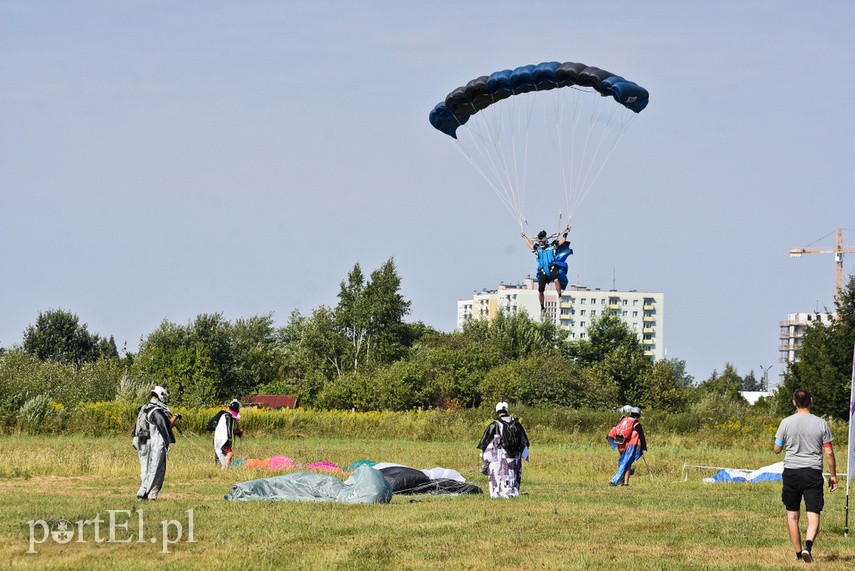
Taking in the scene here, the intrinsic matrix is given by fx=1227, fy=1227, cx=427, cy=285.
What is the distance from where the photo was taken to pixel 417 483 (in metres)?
20.0

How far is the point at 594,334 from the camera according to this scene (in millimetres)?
101062

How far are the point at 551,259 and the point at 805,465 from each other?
1682cm

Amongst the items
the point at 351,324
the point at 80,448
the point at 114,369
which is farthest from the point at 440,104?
the point at 351,324

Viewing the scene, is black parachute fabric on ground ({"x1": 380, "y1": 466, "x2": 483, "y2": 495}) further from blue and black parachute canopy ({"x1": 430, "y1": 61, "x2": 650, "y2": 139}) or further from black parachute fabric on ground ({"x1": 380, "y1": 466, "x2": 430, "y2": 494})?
blue and black parachute canopy ({"x1": 430, "y1": 61, "x2": 650, "y2": 139})

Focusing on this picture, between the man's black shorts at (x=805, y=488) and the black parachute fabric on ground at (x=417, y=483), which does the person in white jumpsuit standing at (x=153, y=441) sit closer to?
the black parachute fabric on ground at (x=417, y=483)

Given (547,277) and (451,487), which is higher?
(547,277)

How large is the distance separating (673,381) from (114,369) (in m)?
44.3

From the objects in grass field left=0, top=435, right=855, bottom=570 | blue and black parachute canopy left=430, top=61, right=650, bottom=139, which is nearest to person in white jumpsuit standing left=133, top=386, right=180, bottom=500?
grass field left=0, top=435, right=855, bottom=570

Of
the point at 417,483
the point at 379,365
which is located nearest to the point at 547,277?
the point at 417,483

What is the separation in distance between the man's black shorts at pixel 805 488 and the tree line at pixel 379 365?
33.7 m

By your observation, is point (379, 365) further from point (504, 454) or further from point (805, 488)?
point (805, 488)

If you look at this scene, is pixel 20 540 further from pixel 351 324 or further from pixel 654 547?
pixel 351 324

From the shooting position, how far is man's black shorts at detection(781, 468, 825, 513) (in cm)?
1209

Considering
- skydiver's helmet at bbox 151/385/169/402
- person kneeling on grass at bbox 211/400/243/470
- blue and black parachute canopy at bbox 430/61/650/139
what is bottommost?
person kneeling on grass at bbox 211/400/243/470
